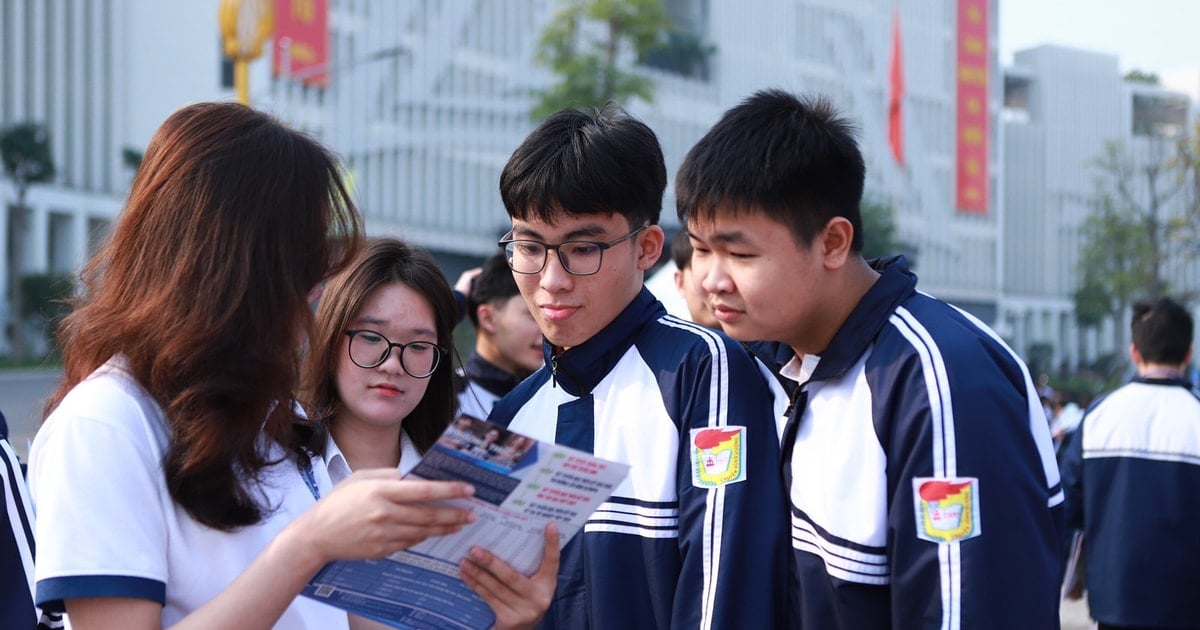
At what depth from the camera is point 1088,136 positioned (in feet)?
212

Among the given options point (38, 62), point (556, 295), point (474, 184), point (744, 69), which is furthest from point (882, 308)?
point (744, 69)

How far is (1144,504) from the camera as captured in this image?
555 cm

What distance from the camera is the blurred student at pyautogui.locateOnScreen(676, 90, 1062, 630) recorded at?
6.66ft

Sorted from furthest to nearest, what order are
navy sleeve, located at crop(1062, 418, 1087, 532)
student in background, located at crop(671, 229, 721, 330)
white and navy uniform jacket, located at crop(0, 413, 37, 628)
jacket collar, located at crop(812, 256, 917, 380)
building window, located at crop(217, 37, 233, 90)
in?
building window, located at crop(217, 37, 233, 90) < navy sleeve, located at crop(1062, 418, 1087, 532) < student in background, located at crop(671, 229, 721, 330) < white and navy uniform jacket, located at crop(0, 413, 37, 628) < jacket collar, located at crop(812, 256, 917, 380)

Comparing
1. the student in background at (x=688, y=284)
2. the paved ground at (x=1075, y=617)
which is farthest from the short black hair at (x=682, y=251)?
the paved ground at (x=1075, y=617)

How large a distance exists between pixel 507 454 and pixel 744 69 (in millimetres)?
46262

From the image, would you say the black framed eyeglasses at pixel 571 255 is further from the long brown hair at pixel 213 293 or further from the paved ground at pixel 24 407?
the paved ground at pixel 24 407

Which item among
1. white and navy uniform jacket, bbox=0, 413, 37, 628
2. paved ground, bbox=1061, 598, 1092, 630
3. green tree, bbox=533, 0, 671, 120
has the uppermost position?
green tree, bbox=533, 0, 671, 120

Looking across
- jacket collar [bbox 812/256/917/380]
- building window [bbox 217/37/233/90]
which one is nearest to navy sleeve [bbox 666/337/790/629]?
jacket collar [bbox 812/256/917/380]

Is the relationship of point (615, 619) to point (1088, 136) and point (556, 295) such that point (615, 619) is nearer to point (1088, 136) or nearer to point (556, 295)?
point (556, 295)

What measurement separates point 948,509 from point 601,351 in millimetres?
939

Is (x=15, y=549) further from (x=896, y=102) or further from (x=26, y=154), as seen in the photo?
(x=896, y=102)

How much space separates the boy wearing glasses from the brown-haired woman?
2.44 ft

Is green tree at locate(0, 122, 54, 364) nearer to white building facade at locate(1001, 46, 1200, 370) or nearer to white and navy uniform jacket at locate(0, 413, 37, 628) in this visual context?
white and navy uniform jacket at locate(0, 413, 37, 628)
